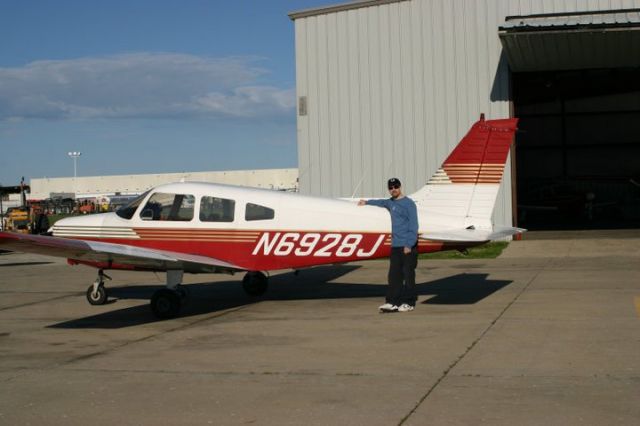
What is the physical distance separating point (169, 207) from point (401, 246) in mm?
3721

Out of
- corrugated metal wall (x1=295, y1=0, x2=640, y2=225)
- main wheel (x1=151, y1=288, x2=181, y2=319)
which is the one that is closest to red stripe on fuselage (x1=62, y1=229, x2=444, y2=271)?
main wheel (x1=151, y1=288, x2=181, y2=319)

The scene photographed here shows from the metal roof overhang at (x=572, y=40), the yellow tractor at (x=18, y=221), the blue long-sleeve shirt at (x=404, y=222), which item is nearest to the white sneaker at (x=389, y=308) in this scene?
the blue long-sleeve shirt at (x=404, y=222)

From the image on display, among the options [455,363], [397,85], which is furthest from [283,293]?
[397,85]

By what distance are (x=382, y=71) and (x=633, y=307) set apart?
1475cm

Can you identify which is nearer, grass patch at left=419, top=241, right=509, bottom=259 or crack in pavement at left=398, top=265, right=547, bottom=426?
crack in pavement at left=398, top=265, right=547, bottom=426

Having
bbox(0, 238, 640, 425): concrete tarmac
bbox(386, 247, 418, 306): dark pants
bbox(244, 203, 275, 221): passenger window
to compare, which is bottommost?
bbox(0, 238, 640, 425): concrete tarmac

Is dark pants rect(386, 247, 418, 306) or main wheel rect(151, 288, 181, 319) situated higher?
dark pants rect(386, 247, 418, 306)

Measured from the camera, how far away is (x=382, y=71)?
79.9ft

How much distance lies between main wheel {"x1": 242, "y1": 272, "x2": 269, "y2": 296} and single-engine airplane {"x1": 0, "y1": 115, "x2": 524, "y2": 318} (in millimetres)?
1584

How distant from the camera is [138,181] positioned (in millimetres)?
114875

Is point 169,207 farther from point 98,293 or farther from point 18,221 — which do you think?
point 18,221

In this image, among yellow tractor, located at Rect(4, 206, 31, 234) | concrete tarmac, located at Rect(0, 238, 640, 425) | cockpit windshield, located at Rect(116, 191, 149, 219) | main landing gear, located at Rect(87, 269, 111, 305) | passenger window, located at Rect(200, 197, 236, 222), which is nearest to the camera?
concrete tarmac, located at Rect(0, 238, 640, 425)

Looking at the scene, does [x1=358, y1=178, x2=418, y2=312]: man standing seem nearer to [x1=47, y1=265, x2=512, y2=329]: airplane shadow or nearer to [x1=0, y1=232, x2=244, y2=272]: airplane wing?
[x1=47, y1=265, x2=512, y2=329]: airplane shadow

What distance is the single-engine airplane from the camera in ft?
38.0
